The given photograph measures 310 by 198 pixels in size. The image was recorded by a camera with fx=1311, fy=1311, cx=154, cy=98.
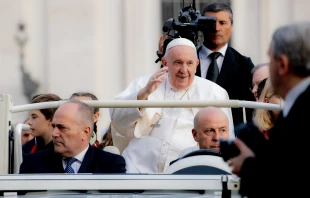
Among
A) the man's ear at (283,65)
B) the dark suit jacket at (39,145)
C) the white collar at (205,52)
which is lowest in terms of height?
the dark suit jacket at (39,145)

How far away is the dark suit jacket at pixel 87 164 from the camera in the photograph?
754 centimetres

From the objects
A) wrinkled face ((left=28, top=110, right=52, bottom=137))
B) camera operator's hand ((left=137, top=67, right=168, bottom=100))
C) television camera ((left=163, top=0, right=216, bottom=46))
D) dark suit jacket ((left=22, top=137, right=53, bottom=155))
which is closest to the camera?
camera operator's hand ((left=137, top=67, right=168, bottom=100))

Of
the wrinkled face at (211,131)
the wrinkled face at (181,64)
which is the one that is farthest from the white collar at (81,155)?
the wrinkled face at (181,64)

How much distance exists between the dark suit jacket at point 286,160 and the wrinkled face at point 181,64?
160 inches

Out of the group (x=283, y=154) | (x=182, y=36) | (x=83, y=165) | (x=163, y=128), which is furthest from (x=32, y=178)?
(x=182, y=36)

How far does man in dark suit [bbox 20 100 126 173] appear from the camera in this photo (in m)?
7.56

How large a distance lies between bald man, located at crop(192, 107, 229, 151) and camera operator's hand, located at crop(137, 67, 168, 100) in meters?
0.72

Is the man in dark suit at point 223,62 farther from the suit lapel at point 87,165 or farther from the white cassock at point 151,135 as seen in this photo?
the suit lapel at point 87,165

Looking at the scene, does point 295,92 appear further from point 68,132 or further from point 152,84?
point 152,84

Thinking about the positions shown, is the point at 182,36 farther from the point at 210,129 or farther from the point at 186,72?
the point at 210,129

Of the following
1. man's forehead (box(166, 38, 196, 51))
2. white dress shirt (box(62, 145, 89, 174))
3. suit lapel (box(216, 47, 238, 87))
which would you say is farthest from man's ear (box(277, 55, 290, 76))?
suit lapel (box(216, 47, 238, 87))

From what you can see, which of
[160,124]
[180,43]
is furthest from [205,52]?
[160,124]

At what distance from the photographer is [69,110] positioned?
7746mm

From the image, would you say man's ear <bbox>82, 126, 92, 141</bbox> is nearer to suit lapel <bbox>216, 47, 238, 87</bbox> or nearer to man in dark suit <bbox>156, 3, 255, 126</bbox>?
man in dark suit <bbox>156, 3, 255, 126</bbox>
